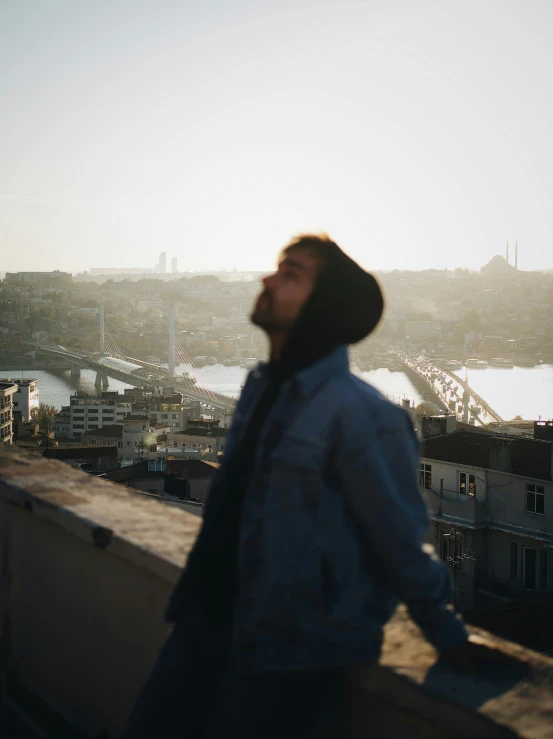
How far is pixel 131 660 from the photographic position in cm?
73

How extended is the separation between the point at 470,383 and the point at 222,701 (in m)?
37.6

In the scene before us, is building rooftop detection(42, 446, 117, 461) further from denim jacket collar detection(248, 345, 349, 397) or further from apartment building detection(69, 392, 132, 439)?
denim jacket collar detection(248, 345, 349, 397)

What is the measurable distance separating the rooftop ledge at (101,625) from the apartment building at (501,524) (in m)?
4.99

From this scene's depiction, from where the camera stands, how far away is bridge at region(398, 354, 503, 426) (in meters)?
26.3

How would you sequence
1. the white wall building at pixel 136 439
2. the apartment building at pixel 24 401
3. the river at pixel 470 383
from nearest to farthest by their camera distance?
the white wall building at pixel 136 439, the apartment building at pixel 24 401, the river at pixel 470 383

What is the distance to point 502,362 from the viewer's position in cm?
4431

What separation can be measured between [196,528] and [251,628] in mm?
273

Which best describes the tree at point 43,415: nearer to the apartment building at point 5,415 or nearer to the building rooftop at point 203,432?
the apartment building at point 5,415

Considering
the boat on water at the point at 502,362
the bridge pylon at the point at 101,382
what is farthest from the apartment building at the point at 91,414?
the boat on water at the point at 502,362

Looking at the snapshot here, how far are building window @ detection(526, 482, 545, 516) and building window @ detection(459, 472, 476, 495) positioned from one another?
1.49 ft

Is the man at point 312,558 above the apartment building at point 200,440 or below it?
above

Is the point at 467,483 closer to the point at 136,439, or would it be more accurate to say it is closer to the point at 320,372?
the point at 320,372

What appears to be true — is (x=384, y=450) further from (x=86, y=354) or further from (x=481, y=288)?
(x=481, y=288)

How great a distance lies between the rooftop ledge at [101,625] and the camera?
Answer: 0.48 metres
